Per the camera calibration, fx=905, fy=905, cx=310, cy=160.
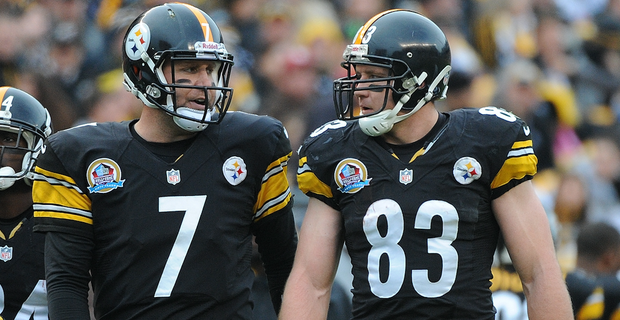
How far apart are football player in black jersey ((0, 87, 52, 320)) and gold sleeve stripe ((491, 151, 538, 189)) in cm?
195

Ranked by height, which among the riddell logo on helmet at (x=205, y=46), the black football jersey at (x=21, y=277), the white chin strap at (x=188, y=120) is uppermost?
the riddell logo on helmet at (x=205, y=46)

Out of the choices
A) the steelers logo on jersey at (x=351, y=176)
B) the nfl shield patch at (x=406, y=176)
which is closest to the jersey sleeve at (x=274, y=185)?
the steelers logo on jersey at (x=351, y=176)

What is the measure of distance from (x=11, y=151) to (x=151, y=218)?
0.95m

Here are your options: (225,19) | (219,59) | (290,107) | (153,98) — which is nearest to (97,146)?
(153,98)

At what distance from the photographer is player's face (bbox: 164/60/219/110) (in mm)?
3482

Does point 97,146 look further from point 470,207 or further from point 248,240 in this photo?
point 470,207

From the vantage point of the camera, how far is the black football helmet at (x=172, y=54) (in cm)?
347

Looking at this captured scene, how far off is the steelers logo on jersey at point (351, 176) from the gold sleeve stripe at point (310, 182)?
0.07 meters

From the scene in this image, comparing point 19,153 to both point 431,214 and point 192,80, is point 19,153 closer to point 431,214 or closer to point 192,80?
point 192,80

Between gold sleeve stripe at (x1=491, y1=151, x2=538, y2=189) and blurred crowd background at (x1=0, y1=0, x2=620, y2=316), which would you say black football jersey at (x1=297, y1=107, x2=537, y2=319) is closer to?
gold sleeve stripe at (x1=491, y1=151, x2=538, y2=189)

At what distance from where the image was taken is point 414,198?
11.3 ft

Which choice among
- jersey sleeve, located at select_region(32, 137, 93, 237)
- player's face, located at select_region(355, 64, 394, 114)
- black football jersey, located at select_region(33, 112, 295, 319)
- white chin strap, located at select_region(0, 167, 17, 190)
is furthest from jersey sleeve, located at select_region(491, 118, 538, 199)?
white chin strap, located at select_region(0, 167, 17, 190)

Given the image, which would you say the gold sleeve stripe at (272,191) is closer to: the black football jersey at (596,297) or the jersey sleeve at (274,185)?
the jersey sleeve at (274,185)

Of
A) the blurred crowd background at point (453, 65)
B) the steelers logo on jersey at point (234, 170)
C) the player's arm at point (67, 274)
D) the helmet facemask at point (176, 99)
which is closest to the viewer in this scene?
the player's arm at point (67, 274)
